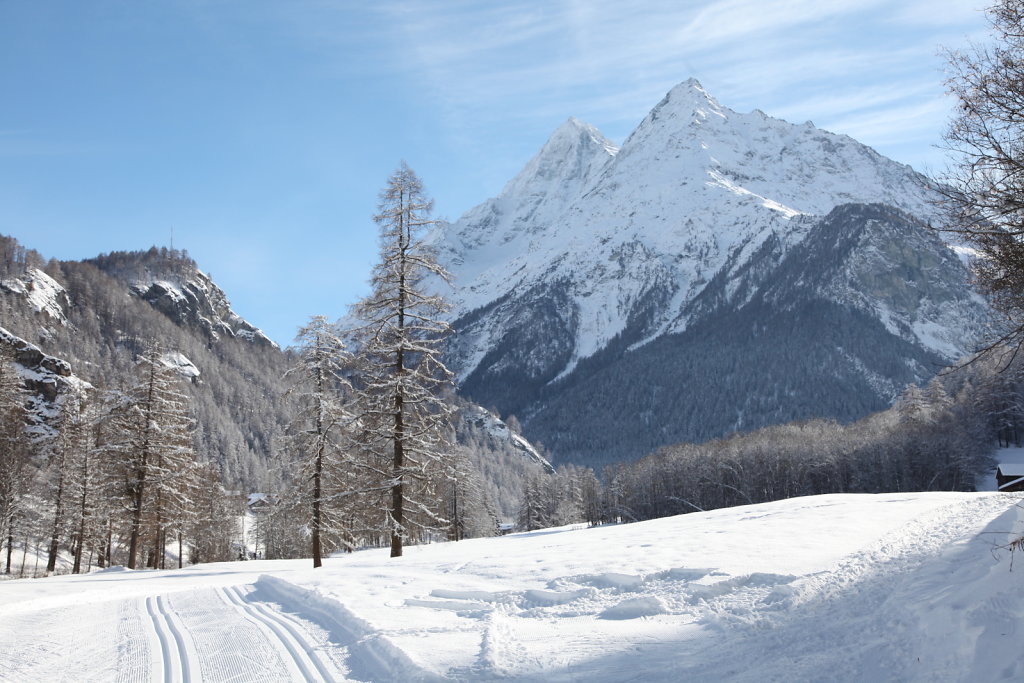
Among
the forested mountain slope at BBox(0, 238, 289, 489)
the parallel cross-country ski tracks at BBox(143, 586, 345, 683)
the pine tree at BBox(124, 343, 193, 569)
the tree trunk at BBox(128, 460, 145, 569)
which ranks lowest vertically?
the parallel cross-country ski tracks at BBox(143, 586, 345, 683)

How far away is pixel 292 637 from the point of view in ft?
29.4

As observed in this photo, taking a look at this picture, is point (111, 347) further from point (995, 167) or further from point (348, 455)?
point (995, 167)

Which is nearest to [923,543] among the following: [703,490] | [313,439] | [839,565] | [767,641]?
[839,565]

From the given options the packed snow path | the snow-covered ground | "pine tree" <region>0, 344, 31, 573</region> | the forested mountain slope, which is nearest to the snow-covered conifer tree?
the snow-covered ground

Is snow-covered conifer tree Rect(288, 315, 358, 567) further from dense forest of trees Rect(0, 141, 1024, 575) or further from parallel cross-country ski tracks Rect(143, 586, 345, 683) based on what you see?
parallel cross-country ski tracks Rect(143, 586, 345, 683)

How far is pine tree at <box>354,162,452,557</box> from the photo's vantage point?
68.4 ft

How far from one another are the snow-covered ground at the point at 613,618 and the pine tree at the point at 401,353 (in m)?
6.93

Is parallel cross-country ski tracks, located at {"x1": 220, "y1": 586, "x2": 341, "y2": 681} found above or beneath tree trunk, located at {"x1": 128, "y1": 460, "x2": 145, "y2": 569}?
beneath

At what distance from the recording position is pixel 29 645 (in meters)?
9.55

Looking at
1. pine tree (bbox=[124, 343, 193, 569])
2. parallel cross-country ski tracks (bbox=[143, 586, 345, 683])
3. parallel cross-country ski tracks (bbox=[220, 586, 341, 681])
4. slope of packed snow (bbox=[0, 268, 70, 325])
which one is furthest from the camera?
slope of packed snow (bbox=[0, 268, 70, 325])

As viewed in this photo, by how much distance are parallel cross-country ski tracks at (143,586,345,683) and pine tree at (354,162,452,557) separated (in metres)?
8.89

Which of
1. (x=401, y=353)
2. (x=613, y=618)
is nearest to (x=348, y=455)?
(x=401, y=353)

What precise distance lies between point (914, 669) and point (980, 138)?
7.33m

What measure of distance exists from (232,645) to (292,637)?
780mm
